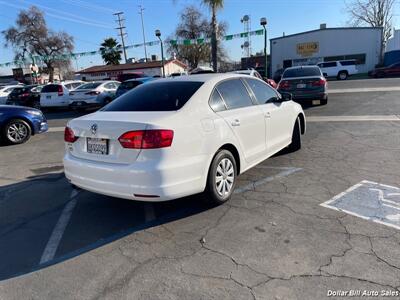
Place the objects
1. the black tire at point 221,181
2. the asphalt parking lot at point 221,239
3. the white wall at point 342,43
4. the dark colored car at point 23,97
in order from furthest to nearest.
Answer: the white wall at point 342,43, the dark colored car at point 23,97, the black tire at point 221,181, the asphalt parking lot at point 221,239

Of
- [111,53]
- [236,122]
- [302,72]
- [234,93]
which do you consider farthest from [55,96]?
[111,53]

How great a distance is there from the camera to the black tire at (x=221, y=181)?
415cm

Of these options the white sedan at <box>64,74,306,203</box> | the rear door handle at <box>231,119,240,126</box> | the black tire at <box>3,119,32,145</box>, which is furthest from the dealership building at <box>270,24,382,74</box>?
the rear door handle at <box>231,119,240,126</box>

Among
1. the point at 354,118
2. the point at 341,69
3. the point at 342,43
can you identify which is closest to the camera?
the point at 354,118

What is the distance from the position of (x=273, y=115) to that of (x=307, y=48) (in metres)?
41.7

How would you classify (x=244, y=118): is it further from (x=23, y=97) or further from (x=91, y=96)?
(x=23, y=97)

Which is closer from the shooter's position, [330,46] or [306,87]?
[306,87]

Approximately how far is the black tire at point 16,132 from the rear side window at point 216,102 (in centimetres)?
728

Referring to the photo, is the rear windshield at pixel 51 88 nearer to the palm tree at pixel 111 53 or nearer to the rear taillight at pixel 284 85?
the rear taillight at pixel 284 85

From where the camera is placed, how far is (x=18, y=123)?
31.5 ft

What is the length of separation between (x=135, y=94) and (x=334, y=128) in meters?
6.26

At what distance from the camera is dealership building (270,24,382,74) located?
4072 centimetres

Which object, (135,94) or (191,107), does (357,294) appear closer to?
(191,107)

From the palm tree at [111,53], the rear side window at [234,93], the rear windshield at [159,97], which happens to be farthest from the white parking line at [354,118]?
the palm tree at [111,53]
